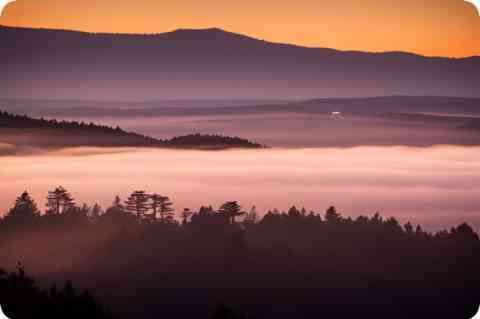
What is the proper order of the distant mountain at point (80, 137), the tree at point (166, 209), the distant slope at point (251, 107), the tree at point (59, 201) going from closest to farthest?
the tree at point (166, 209), the tree at point (59, 201), the distant mountain at point (80, 137), the distant slope at point (251, 107)

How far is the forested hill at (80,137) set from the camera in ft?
36.7

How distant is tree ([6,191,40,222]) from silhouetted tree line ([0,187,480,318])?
1 cm

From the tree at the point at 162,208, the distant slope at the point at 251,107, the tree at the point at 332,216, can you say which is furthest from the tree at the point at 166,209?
the tree at the point at 332,216

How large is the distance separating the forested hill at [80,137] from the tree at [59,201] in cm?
67

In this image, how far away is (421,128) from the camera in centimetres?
1173

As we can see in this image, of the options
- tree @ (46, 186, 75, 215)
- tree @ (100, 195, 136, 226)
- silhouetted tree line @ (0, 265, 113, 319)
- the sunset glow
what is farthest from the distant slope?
silhouetted tree line @ (0, 265, 113, 319)

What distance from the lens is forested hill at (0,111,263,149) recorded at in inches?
440

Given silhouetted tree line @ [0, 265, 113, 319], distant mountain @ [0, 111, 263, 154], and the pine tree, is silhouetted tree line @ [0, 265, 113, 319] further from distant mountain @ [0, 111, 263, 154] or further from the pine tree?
distant mountain @ [0, 111, 263, 154]

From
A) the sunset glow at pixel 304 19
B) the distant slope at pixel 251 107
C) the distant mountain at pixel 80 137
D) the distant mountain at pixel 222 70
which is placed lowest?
the distant mountain at pixel 80 137

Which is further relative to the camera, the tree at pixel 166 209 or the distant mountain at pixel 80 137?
the distant mountain at pixel 80 137

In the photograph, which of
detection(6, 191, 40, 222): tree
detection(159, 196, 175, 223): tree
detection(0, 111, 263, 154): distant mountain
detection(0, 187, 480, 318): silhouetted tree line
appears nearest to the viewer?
detection(0, 187, 480, 318): silhouetted tree line

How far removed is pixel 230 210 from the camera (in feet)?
35.2

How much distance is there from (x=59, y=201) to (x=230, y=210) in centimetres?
250

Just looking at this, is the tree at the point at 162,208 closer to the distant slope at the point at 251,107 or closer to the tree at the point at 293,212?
the distant slope at the point at 251,107
